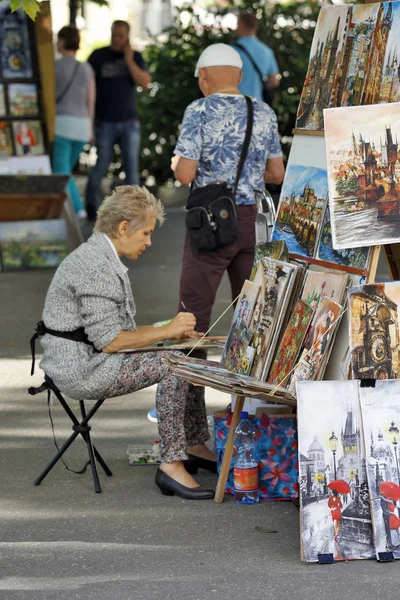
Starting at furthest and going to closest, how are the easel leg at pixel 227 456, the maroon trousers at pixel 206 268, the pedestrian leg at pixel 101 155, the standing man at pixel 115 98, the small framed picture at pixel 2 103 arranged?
the pedestrian leg at pixel 101 155 < the standing man at pixel 115 98 < the small framed picture at pixel 2 103 < the maroon trousers at pixel 206 268 < the easel leg at pixel 227 456

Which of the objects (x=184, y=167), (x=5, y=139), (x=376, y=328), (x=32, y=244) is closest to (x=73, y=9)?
(x=5, y=139)

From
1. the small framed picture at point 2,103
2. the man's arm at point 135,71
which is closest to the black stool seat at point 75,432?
the small framed picture at point 2,103

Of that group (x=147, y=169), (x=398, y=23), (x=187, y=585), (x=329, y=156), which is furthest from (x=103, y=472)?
(x=147, y=169)

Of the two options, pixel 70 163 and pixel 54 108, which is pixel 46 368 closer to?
pixel 54 108

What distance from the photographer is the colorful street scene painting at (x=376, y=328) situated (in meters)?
4.38

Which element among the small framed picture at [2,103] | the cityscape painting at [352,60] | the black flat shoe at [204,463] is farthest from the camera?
the small framed picture at [2,103]

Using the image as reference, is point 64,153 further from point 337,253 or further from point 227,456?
point 337,253

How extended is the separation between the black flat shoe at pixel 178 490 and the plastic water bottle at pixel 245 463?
149mm

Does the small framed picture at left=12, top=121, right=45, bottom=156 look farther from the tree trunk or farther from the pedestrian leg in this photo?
the tree trunk

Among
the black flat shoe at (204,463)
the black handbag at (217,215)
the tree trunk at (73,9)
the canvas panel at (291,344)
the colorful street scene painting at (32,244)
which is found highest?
the tree trunk at (73,9)

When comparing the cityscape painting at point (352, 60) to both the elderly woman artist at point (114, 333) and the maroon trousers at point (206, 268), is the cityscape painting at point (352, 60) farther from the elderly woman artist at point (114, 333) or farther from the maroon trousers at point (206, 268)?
the maroon trousers at point (206, 268)

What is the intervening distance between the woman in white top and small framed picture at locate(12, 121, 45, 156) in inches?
33.5

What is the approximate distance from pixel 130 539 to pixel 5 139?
7.02 m

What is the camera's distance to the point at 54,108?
11.2 metres
